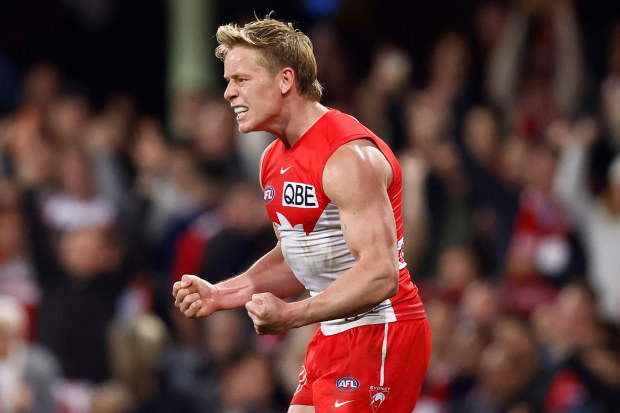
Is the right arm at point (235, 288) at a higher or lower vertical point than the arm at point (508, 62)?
lower

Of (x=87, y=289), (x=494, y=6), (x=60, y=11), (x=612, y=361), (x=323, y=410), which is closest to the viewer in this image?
(x=323, y=410)

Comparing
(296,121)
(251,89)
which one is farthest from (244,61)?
(296,121)

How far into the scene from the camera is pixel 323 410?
3977 millimetres

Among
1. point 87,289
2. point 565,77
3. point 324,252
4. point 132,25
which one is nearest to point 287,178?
point 324,252

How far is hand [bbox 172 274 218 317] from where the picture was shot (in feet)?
13.2

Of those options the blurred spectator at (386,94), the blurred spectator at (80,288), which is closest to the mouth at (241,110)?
the blurred spectator at (80,288)

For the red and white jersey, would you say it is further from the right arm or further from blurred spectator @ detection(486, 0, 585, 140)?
blurred spectator @ detection(486, 0, 585, 140)

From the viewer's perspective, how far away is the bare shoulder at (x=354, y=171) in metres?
3.71

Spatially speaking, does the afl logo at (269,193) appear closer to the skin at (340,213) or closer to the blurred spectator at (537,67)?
the skin at (340,213)

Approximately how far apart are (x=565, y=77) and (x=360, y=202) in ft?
18.7

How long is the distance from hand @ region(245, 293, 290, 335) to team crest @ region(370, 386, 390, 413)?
0.59 metres

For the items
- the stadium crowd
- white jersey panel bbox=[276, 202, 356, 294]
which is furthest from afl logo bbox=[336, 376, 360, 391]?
the stadium crowd

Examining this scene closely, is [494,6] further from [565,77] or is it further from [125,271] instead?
[125,271]

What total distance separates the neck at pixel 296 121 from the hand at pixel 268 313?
0.78 m
